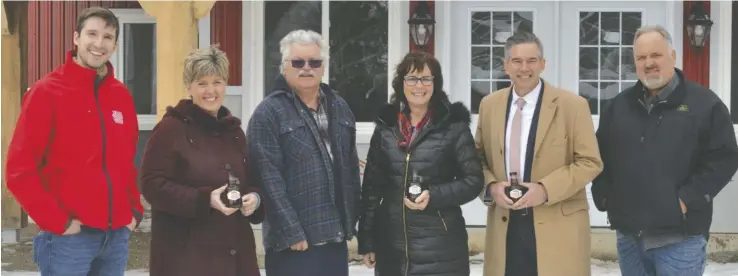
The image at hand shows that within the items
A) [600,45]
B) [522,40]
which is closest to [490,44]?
[600,45]

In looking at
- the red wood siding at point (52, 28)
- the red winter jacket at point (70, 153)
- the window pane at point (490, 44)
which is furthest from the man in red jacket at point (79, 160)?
the red wood siding at point (52, 28)

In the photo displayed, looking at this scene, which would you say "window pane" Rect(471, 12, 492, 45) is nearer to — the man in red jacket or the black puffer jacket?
the black puffer jacket

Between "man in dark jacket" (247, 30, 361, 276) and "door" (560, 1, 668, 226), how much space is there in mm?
4925

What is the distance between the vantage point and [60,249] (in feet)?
11.9

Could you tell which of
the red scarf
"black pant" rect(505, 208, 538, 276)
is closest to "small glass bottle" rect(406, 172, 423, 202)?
the red scarf

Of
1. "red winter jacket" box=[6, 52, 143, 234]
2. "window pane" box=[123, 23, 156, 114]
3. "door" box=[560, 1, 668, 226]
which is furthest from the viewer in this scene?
"window pane" box=[123, 23, 156, 114]

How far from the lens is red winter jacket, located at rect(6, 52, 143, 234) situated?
11.4 ft

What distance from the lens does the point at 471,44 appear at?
8.45m

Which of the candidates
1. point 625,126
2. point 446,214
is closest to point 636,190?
point 625,126

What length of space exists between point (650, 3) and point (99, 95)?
6.20 metres

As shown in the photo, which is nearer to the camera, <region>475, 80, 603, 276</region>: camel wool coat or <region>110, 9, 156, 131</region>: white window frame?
<region>475, 80, 603, 276</region>: camel wool coat

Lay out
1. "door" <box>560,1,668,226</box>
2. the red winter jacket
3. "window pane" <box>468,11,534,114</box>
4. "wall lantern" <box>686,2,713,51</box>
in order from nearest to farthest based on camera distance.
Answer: the red winter jacket, "wall lantern" <box>686,2,713,51</box>, "door" <box>560,1,668,226</box>, "window pane" <box>468,11,534,114</box>

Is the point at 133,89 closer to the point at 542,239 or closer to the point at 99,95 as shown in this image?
the point at 99,95

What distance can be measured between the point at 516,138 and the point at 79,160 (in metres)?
2.04
